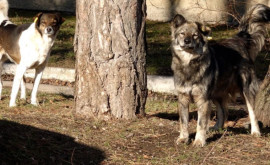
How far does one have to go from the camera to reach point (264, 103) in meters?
8.96

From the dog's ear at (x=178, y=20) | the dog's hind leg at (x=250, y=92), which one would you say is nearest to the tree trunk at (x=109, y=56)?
the dog's ear at (x=178, y=20)

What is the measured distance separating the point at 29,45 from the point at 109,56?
2538 mm

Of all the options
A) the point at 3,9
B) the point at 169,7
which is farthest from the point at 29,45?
the point at 169,7

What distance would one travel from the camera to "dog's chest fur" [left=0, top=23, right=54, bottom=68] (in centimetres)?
959

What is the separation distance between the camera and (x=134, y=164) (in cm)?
637

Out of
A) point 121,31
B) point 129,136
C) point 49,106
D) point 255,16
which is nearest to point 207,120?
point 129,136

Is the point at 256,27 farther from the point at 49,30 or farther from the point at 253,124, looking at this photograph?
the point at 49,30

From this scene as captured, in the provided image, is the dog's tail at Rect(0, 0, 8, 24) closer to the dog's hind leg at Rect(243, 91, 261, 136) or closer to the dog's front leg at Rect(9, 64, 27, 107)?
the dog's front leg at Rect(9, 64, 27, 107)

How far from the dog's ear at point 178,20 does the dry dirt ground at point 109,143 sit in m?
1.46

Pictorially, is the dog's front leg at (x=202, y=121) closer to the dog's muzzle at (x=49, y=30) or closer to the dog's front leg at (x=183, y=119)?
the dog's front leg at (x=183, y=119)

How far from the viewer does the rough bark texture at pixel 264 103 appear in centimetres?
893

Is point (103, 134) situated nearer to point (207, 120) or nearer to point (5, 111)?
point (207, 120)

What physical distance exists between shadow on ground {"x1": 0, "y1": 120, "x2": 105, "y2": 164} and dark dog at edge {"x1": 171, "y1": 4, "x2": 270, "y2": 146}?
4.46ft

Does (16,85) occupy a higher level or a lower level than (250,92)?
lower
